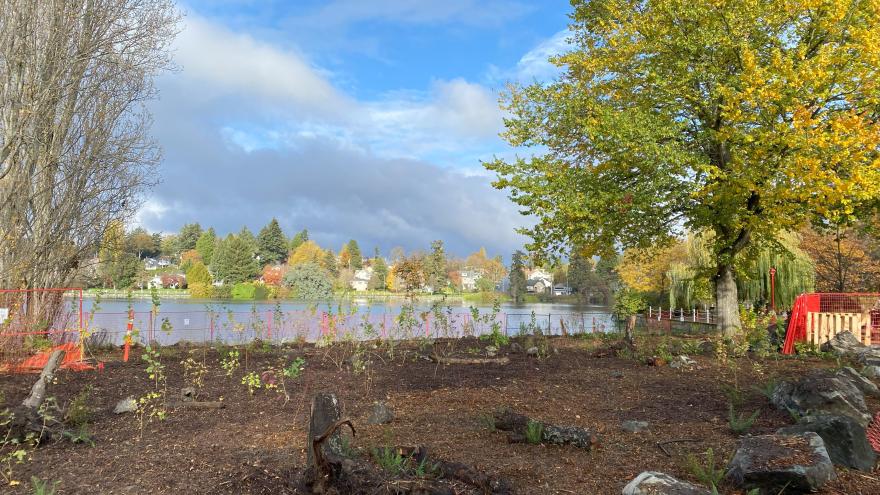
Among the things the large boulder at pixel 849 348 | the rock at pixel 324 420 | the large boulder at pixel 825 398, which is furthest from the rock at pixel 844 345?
the rock at pixel 324 420

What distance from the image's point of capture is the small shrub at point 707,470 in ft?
12.6

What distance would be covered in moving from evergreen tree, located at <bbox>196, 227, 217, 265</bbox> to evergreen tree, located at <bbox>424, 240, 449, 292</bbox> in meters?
31.4

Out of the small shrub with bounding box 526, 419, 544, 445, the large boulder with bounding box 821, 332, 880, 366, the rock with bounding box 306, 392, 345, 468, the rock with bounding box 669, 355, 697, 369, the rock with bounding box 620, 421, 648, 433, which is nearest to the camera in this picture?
the rock with bounding box 306, 392, 345, 468

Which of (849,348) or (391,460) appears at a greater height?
(849,348)

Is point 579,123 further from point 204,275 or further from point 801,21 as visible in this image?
point 204,275

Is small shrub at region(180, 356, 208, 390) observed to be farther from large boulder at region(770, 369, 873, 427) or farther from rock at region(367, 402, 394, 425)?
large boulder at region(770, 369, 873, 427)

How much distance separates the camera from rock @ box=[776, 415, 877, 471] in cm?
417

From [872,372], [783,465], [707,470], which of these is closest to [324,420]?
[707,470]

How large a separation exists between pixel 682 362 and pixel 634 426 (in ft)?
14.6

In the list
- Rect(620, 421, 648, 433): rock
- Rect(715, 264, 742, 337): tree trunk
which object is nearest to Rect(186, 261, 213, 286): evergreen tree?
Rect(715, 264, 742, 337): tree trunk

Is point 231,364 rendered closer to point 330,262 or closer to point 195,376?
point 195,376

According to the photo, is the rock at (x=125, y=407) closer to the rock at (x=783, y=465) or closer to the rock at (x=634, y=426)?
the rock at (x=634, y=426)

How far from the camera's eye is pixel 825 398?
530 cm

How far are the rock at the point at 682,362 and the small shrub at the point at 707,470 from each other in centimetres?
522
